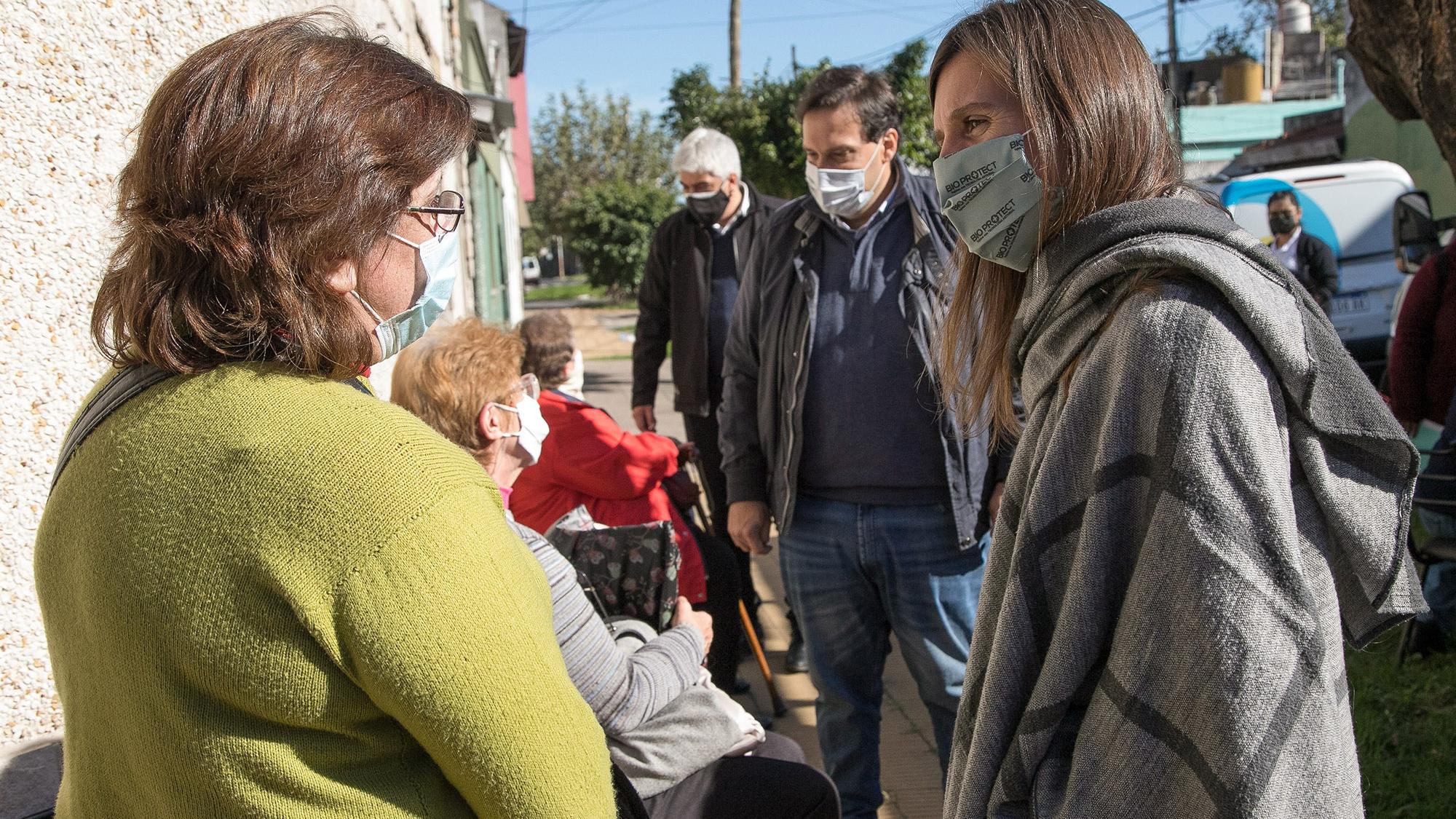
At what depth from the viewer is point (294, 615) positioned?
102 cm

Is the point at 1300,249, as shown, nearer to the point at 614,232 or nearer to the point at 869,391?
the point at 869,391

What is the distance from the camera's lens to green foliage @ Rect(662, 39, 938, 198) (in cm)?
1044

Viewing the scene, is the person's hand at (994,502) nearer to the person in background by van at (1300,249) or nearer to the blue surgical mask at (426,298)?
the blue surgical mask at (426,298)

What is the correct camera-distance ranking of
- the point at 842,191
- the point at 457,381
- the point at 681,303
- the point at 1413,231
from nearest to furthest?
the point at 457,381 < the point at 842,191 < the point at 681,303 < the point at 1413,231

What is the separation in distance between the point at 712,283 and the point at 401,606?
3161 millimetres

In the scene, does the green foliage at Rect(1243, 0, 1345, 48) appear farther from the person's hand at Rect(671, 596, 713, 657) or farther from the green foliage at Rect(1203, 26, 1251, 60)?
the person's hand at Rect(671, 596, 713, 657)

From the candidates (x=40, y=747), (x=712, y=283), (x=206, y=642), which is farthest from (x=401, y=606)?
(x=712, y=283)

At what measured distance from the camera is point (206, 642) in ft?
3.35

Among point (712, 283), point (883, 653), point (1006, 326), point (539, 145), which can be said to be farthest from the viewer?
point (539, 145)

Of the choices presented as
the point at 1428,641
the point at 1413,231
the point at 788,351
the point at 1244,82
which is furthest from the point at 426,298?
the point at 1244,82

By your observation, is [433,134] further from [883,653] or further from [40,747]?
[883,653]

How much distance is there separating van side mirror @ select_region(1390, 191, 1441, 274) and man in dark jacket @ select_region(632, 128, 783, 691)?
352 cm

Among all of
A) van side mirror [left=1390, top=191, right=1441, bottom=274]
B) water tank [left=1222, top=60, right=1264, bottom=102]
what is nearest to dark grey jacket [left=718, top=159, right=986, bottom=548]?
van side mirror [left=1390, top=191, right=1441, bottom=274]

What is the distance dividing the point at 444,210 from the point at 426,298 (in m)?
0.12
